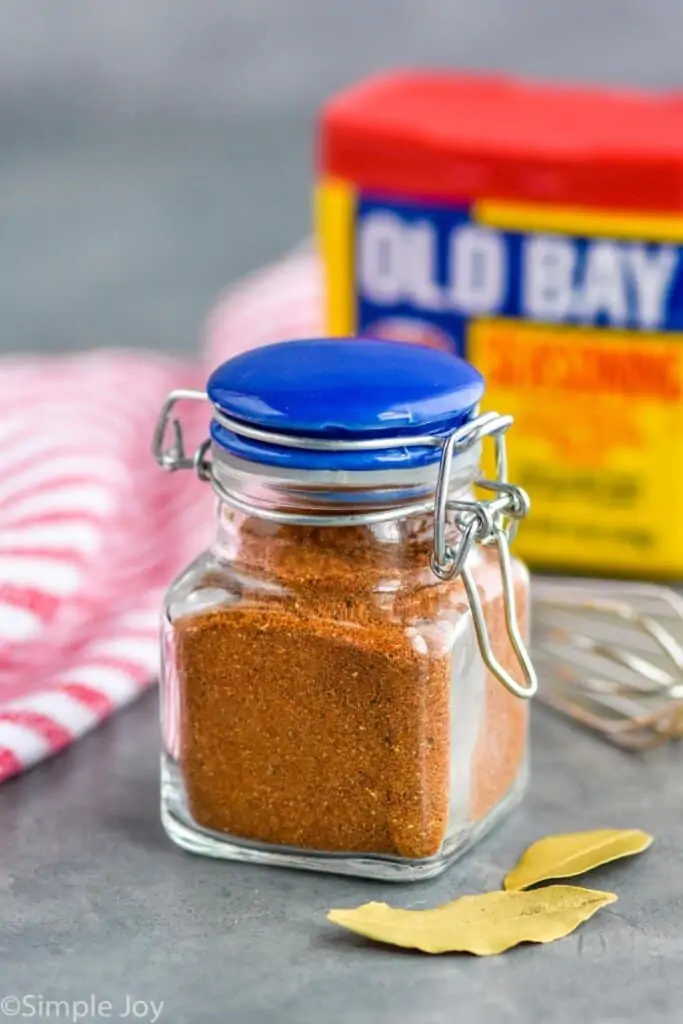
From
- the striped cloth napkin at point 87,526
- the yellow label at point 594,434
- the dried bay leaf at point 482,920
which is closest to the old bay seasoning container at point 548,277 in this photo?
the yellow label at point 594,434

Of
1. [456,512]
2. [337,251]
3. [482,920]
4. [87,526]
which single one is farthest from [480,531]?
[337,251]

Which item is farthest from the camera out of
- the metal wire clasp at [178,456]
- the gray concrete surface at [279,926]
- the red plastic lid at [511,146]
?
the red plastic lid at [511,146]

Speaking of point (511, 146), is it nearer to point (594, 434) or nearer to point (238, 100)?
point (594, 434)

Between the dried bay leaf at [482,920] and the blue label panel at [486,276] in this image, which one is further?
the blue label panel at [486,276]

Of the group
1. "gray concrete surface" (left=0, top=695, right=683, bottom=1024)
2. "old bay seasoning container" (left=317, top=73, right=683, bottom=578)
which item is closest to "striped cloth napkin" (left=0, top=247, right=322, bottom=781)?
"gray concrete surface" (left=0, top=695, right=683, bottom=1024)

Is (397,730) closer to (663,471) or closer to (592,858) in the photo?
(592,858)

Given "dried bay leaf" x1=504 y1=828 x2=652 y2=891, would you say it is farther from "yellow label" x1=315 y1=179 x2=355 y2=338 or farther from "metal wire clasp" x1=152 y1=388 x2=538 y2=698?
"yellow label" x1=315 y1=179 x2=355 y2=338

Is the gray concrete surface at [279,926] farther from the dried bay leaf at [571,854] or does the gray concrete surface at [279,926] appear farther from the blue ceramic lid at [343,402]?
the blue ceramic lid at [343,402]
